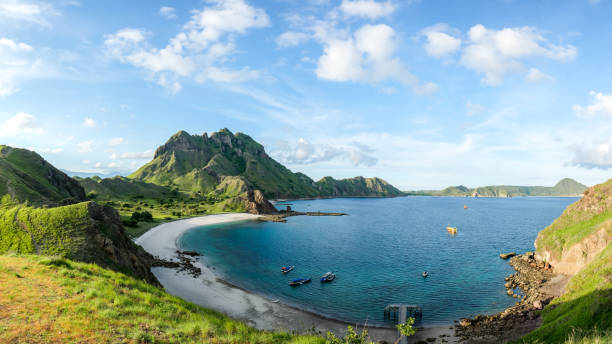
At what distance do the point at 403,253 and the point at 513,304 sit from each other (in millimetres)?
36299

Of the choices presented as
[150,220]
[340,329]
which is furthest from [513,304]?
[150,220]

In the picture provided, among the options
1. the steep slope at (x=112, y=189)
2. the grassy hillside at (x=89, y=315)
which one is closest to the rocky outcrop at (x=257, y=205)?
the steep slope at (x=112, y=189)

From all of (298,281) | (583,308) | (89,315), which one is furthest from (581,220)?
(89,315)

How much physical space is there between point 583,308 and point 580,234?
33.6 meters

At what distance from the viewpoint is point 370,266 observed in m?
64.4

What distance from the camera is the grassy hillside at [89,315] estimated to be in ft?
42.7

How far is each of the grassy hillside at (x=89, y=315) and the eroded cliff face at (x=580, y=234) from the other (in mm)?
53366

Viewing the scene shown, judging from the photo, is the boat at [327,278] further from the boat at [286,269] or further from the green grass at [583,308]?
the green grass at [583,308]

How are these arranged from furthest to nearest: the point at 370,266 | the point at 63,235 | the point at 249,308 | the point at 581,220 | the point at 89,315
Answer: the point at 370,266 → the point at 581,220 → the point at 249,308 → the point at 63,235 → the point at 89,315

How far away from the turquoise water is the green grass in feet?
36.8

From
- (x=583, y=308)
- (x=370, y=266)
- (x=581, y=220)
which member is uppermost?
(x=581, y=220)

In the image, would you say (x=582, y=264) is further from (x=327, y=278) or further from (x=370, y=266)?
(x=327, y=278)

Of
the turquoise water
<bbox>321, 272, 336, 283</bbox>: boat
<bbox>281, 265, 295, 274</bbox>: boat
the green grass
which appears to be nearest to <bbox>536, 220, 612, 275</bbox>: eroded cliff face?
the green grass

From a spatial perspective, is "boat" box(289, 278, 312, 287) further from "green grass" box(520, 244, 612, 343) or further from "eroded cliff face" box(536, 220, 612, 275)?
"eroded cliff face" box(536, 220, 612, 275)
